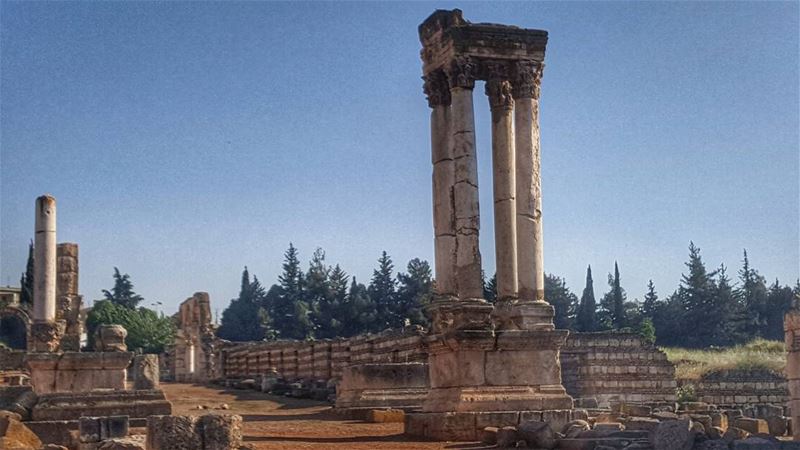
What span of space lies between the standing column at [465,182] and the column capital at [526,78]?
2.78 feet

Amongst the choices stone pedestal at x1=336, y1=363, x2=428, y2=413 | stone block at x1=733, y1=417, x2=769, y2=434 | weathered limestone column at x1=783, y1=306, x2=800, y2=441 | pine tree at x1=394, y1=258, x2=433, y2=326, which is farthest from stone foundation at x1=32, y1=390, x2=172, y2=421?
pine tree at x1=394, y1=258, x2=433, y2=326

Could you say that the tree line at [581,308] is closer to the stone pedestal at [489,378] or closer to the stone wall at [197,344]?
the stone wall at [197,344]

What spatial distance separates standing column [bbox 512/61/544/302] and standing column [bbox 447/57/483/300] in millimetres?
734

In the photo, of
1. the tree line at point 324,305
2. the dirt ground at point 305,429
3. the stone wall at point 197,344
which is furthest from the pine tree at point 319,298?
the dirt ground at point 305,429

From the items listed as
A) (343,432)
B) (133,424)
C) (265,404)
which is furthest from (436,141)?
(265,404)

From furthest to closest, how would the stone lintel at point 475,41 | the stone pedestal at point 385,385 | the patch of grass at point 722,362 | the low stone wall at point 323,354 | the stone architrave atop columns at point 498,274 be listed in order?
the patch of grass at point 722,362 → the low stone wall at point 323,354 → the stone pedestal at point 385,385 → the stone lintel at point 475,41 → the stone architrave atop columns at point 498,274

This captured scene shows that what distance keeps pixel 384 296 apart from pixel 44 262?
4157 centimetres

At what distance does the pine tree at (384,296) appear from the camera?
68.5m

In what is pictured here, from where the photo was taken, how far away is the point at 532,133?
53.6 feet

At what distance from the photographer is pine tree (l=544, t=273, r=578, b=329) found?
245 ft

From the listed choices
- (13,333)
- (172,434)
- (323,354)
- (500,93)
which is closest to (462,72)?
(500,93)

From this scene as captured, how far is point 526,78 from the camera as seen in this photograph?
1639 centimetres

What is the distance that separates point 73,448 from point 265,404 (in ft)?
43.3

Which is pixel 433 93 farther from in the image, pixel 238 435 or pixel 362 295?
pixel 362 295
